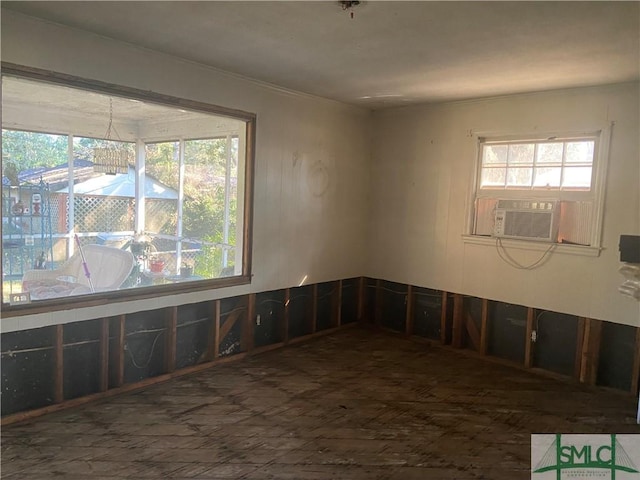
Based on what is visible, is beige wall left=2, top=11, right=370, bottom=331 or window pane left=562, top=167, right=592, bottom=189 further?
window pane left=562, top=167, right=592, bottom=189

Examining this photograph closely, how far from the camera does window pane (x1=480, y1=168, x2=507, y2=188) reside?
196 inches

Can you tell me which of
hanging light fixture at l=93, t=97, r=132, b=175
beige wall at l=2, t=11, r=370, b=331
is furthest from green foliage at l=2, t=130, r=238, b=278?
beige wall at l=2, t=11, r=370, b=331

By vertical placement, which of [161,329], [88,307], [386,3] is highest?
[386,3]

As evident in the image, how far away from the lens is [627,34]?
2.99m

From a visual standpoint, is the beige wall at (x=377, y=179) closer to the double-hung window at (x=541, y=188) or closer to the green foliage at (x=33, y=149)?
the double-hung window at (x=541, y=188)

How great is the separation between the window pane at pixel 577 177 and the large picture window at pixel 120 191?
306 centimetres

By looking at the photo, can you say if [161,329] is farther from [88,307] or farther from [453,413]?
[453,413]

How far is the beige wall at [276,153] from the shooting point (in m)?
3.31

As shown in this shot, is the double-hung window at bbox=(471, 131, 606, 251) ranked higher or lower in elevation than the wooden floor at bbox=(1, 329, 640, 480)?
higher

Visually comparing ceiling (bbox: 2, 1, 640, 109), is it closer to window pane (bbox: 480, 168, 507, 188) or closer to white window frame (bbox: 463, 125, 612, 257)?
white window frame (bbox: 463, 125, 612, 257)

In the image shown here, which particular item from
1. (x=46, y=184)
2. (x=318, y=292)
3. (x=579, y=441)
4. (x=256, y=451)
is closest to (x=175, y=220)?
(x=46, y=184)

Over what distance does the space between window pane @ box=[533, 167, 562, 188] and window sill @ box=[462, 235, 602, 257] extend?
58 centimetres

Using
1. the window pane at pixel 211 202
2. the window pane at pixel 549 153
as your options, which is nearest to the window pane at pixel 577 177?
the window pane at pixel 549 153

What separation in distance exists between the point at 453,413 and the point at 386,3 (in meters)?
2.94
